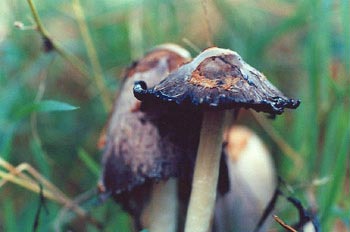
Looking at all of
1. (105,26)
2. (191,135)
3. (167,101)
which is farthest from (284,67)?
(167,101)

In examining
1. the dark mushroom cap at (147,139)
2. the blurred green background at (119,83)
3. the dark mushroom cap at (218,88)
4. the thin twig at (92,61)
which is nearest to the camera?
the dark mushroom cap at (218,88)

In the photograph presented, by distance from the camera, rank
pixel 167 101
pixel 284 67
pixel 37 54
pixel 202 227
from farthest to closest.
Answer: pixel 284 67 → pixel 37 54 → pixel 202 227 → pixel 167 101

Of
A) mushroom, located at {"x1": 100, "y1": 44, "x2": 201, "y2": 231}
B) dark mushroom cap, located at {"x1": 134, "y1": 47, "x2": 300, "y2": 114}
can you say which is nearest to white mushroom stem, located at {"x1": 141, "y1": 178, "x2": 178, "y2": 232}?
mushroom, located at {"x1": 100, "y1": 44, "x2": 201, "y2": 231}

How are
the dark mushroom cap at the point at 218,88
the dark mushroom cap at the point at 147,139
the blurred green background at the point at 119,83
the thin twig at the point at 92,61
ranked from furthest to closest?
the thin twig at the point at 92,61
the blurred green background at the point at 119,83
the dark mushroom cap at the point at 147,139
the dark mushroom cap at the point at 218,88

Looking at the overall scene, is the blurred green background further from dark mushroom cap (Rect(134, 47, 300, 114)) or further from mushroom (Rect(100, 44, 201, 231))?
dark mushroom cap (Rect(134, 47, 300, 114))

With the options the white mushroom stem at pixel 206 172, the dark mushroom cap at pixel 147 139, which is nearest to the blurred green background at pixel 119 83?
the dark mushroom cap at pixel 147 139

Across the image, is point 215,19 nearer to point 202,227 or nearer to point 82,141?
point 82,141

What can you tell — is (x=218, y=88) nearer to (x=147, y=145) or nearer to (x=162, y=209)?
(x=147, y=145)

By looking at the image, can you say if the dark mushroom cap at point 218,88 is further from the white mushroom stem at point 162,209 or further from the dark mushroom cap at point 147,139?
the white mushroom stem at point 162,209

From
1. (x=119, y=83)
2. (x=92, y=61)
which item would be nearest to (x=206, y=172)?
(x=119, y=83)
